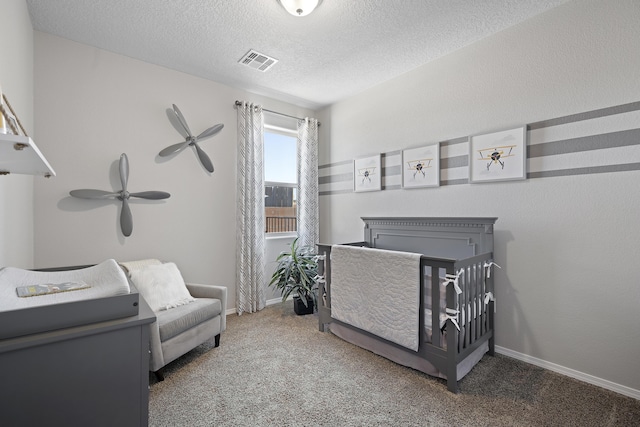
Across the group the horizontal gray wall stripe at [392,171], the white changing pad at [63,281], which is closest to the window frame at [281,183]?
the horizontal gray wall stripe at [392,171]

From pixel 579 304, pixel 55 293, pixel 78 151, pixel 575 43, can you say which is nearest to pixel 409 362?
pixel 579 304

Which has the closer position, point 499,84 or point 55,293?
point 55,293

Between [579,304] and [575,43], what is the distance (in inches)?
71.9

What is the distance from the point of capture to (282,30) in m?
2.31

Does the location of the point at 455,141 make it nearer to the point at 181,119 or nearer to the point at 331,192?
the point at 331,192

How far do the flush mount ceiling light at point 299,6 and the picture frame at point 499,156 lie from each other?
5.48ft

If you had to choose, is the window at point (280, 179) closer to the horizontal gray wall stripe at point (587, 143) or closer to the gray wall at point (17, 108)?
the gray wall at point (17, 108)

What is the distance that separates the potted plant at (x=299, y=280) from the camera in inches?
129

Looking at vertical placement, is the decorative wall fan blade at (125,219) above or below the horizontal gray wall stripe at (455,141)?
below

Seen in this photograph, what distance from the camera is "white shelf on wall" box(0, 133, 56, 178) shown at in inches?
31.1

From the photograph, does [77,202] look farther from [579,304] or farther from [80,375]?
[579,304]

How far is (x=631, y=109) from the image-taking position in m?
1.82

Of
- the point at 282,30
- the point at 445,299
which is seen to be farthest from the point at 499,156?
the point at 282,30

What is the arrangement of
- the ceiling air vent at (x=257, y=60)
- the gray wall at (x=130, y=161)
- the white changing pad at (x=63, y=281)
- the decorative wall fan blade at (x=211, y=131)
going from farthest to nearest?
the decorative wall fan blade at (x=211, y=131), the ceiling air vent at (x=257, y=60), the gray wall at (x=130, y=161), the white changing pad at (x=63, y=281)
